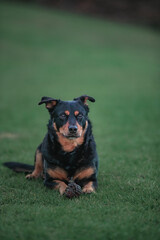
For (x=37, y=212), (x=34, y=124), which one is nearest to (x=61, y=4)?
(x=34, y=124)

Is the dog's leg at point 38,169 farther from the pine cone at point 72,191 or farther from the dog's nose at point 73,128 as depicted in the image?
the pine cone at point 72,191

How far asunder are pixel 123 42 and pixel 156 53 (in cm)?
529

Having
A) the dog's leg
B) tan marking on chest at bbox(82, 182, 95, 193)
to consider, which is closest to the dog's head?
tan marking on chest at bbox(82, 182, 95, 193)

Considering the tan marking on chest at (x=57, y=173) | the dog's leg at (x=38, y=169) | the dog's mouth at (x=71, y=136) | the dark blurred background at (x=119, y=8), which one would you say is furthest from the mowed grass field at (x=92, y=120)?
the dark blurred background at (x=119, y=8)

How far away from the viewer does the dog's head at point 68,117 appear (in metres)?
5.25

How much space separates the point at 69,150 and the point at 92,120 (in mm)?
7554

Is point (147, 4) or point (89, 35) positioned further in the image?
point (147, 4)

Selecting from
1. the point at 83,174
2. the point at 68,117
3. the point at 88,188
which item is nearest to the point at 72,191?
the point at 88,188

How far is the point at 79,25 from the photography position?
138ft

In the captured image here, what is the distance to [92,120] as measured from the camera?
42.3ft

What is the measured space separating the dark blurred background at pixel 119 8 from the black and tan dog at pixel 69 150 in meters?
42.9

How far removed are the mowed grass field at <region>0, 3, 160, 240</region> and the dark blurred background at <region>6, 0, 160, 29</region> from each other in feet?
23.3

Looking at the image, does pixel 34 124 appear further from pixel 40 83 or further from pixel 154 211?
pixel 40 83

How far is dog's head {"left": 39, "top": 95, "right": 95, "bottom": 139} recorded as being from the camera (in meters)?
5.25
